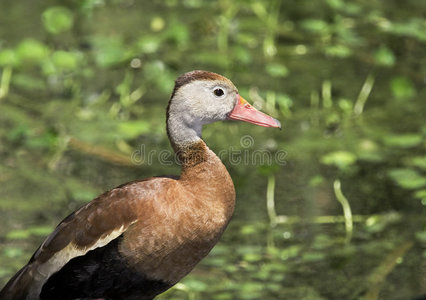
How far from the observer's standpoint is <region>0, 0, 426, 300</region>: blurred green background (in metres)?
5.62

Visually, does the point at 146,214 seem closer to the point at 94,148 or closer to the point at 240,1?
the point at 94,148

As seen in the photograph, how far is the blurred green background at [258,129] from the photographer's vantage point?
562 centimetres

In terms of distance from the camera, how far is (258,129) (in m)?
7.33

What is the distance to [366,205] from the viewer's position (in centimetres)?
623

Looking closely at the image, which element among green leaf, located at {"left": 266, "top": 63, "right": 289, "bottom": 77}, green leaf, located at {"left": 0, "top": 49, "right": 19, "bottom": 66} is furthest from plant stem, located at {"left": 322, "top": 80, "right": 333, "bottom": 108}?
green leaf, located at {"left": 0, "top": 49, "right": 19, "bottom": 66}

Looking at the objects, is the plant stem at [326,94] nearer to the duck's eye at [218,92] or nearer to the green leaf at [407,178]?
the green leaf at [407,178]

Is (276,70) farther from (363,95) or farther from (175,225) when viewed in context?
(175,225)

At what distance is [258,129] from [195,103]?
8.97 ft

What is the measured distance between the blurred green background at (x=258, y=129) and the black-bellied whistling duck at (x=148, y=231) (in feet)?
2.74

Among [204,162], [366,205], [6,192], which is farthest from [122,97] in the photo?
[204,162]

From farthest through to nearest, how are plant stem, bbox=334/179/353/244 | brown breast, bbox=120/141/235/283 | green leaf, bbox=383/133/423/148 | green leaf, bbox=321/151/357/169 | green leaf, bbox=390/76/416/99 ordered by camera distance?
green leaf, bbox=390/76/416/99
green leaf, bbox=383/133/423/148
green leaf, bbox=321/151/357/169
plant stem, bbox=334/179/353/244
brown breast, bbox=120/141/235/283

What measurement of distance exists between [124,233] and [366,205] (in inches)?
90.1

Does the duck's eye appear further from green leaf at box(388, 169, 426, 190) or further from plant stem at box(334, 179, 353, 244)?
green leaf at box(388, 169, 426, 190)

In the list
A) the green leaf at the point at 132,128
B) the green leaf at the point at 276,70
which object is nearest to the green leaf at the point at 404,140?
the green leaf at the point at 276,70
